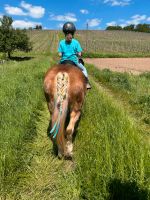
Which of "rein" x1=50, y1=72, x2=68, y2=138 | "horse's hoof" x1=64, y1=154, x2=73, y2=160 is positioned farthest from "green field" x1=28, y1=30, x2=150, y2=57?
"horse's hoof" x1=64, y1=154, x2=73, y2=160

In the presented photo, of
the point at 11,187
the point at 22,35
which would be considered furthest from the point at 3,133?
the point at 22,35

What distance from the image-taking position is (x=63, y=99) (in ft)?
17.5

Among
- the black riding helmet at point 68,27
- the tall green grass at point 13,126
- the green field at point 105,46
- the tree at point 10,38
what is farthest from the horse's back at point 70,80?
the tree at point 10,38

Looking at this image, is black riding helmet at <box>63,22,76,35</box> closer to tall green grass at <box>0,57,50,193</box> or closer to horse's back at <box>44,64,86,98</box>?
horse's back at <box>44,64,86,98</box>

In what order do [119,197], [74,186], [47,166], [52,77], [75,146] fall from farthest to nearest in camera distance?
[75,146] < [52,77] < [47,166] < [74,186] < [119,197]

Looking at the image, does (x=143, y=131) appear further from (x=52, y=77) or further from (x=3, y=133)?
(x=3, y=133)

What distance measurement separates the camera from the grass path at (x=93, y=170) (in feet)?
12.7

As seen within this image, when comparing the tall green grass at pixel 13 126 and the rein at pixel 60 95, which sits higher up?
the rein at pixel 60 95

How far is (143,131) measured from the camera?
7.09 m

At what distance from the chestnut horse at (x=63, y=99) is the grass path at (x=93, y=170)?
33 centimetres

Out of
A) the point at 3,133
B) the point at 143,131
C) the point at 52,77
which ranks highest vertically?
the point at 52,77

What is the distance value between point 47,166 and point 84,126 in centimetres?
180

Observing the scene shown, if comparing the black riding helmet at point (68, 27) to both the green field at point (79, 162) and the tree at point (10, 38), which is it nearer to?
the green field at point (79, 162)

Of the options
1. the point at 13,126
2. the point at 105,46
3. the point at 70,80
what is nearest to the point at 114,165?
the point at 70,80
